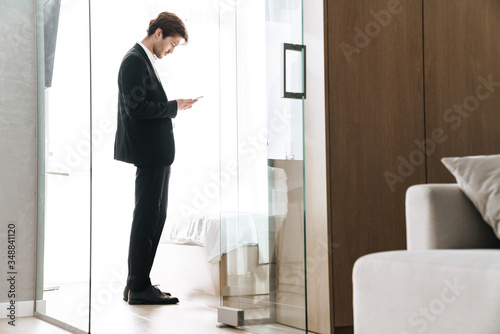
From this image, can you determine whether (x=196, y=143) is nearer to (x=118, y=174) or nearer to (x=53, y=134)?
(x=118, y=174)

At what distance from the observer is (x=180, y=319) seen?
98.4 inches

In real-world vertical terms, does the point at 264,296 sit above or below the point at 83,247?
below

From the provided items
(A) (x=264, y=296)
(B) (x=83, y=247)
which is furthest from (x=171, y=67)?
(A) (x=264, y=296)

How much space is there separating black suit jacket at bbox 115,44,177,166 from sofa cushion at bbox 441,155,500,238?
1.56 m

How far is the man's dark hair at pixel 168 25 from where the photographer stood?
3109 millimetres

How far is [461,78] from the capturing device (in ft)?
8.66

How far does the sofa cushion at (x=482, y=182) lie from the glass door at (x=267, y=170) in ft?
1.67

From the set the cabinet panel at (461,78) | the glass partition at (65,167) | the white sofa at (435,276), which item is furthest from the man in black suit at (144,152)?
the white sofa at (435,276)

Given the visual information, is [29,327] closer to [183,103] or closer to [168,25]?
[183,103]

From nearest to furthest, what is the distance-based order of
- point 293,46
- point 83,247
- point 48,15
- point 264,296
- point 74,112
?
point 293,46 → point 264,296 → point 83,247 → point 74,112 → point 48,15

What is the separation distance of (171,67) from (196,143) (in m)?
0.67

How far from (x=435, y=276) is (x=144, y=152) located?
1.85 metres

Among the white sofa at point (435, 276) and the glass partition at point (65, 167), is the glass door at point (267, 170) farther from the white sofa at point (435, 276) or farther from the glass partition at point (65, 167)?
the glass partition at point (65, 167)

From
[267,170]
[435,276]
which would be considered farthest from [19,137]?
[435,276]
